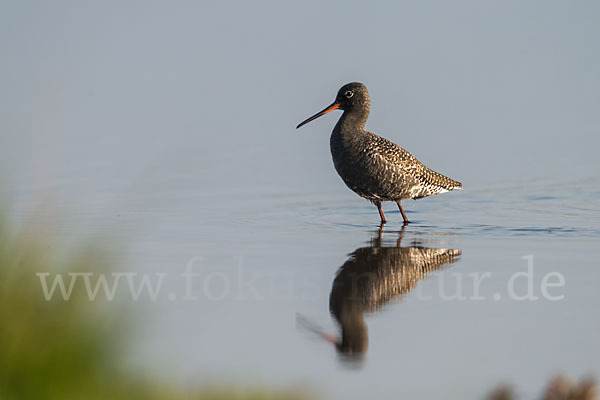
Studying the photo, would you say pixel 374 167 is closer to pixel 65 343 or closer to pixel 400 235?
pixel 400 235

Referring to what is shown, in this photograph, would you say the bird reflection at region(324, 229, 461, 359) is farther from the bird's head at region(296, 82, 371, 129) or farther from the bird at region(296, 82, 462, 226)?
the bird's head at region(296, 82, 371, 129)

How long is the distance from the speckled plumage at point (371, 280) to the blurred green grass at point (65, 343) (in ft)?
6.55

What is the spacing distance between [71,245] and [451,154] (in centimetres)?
1153

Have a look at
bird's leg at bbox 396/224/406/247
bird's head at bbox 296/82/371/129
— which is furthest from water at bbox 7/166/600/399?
bird's head at bbox 296/82/371/129

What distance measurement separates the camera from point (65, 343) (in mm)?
4848

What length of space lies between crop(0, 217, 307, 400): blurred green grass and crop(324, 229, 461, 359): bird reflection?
1.97 meters

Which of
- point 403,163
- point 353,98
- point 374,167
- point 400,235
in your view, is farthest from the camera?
point 353,98

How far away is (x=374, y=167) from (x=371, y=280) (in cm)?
360

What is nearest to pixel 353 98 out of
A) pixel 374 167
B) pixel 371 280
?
pixel 374 167

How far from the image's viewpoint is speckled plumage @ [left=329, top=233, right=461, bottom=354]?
7137mm

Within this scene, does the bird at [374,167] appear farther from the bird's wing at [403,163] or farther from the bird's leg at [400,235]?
the bird's leg at [400,235]

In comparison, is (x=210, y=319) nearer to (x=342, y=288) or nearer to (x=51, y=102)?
(x=342, y=288)

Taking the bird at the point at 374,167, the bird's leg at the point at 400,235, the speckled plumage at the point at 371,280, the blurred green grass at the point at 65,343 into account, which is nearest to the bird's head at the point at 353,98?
the bird at the point at 374,167

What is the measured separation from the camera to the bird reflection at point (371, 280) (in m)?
7.00
